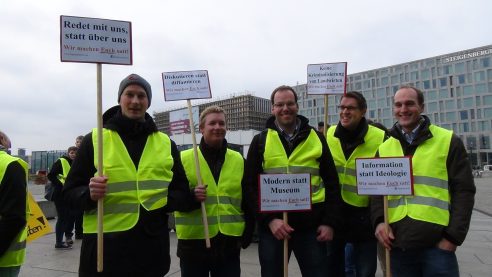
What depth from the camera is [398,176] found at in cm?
297

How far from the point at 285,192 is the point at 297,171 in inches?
8.7

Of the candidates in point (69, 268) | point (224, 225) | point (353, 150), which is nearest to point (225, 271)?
point (224, 225)

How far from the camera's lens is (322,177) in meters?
3.42

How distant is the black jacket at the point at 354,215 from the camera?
355cm

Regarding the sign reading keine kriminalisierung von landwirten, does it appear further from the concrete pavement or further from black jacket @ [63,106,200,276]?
the concrete pavement

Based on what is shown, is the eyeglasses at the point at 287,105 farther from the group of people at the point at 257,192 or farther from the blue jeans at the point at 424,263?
the blue jeans at the point at 424,263

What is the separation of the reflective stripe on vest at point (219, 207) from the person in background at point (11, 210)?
119cm

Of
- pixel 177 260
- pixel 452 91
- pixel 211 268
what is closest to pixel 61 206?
pixel 177 260

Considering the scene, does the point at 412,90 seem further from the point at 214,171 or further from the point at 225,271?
the point at 225,271

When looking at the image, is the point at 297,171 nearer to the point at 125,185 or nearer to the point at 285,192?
the point at 285,192

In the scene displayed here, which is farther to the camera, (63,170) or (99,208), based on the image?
(63,170)

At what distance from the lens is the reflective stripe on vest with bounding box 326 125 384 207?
363cm

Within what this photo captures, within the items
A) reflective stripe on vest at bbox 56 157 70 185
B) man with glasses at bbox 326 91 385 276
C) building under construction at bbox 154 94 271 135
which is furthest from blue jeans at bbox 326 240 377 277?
building under construction at bbox 154 94 271 135

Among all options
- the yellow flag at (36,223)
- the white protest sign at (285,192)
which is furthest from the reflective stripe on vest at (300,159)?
the yellow flag at (36,223)
